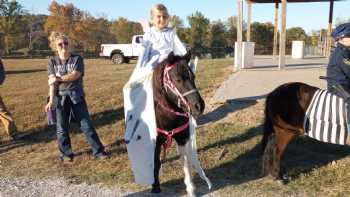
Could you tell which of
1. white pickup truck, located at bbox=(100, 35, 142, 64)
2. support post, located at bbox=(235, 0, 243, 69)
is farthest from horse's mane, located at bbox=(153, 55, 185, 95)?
white pickup truck, located at bbox=(100, 35, 142, 64)

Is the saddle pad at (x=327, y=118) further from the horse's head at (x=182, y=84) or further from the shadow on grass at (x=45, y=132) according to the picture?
the shadow on grass at (x=45, y=132)

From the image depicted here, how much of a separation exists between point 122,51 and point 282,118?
21472 millimetres

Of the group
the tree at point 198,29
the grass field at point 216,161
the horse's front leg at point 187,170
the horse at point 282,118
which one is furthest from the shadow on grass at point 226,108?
the tree at point 198,29

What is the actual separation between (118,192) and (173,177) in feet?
2.59

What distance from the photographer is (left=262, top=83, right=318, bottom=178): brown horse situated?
17.0ft

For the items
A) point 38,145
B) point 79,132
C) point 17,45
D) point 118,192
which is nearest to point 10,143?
point 38,145

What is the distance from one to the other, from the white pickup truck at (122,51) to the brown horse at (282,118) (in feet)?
67.3

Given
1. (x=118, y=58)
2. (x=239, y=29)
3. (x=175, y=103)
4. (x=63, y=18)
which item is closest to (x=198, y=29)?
(x=118, y=58)

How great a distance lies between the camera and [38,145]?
7.42m

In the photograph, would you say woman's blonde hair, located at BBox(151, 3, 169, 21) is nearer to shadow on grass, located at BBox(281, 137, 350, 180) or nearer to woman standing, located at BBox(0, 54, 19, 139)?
shadow on grass, located at BBox(281, 137, 350, 180)

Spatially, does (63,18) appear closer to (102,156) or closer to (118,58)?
(118,58)

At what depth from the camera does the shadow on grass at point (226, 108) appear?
7855 mm

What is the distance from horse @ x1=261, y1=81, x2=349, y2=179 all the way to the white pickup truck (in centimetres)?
2050

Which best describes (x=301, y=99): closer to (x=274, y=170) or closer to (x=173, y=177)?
(x=274, y=170)
